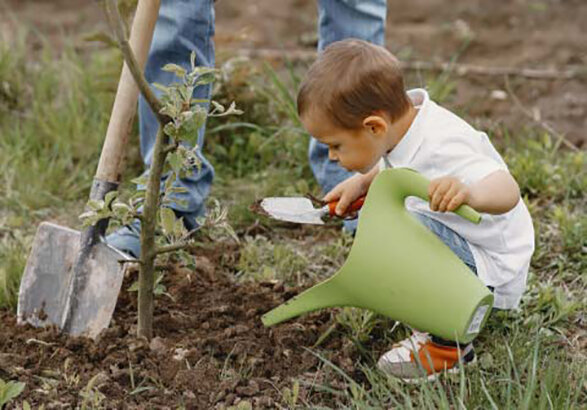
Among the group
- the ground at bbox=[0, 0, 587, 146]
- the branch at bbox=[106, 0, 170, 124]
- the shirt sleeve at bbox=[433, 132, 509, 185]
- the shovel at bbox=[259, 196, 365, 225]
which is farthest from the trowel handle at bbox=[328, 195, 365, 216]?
the ground at bbox=[0, 0, 587, 146]

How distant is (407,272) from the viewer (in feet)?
6.61

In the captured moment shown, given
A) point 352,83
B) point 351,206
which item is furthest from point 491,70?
point 352,83

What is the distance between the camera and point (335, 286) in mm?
2102

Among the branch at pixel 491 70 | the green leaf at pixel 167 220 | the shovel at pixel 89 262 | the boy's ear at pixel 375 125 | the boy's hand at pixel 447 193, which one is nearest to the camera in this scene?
the boy's hand at pixel 447 193

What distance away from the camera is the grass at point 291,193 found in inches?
81.4

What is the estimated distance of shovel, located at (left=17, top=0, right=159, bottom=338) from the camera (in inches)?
93.3

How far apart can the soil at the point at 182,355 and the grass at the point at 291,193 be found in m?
0.06

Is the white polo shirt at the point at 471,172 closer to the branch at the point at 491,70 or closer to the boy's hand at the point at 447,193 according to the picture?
the boy's hand at the point at 447,193

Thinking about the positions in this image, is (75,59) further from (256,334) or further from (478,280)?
(478,280)

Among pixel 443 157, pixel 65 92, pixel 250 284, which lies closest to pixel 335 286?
pixel 443 157

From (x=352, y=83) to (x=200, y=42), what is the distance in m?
0.82

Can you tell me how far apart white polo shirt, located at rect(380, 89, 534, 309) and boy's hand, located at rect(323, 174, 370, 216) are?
5.5 inches

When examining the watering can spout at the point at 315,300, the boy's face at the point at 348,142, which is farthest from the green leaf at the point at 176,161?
the watering can spout at the point at 315,300

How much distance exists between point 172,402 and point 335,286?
0.43 m
